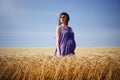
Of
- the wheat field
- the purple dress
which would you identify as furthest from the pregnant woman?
the wheat field

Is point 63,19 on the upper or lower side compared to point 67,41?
upper

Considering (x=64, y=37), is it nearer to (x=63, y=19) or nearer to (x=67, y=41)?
(x=67, y=41)

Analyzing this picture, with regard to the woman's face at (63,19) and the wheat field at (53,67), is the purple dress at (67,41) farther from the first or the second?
the wheat field at (53,67)

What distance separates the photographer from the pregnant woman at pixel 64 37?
2.93 meters

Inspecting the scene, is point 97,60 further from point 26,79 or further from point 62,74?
point 26,79

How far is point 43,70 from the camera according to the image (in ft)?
7.89

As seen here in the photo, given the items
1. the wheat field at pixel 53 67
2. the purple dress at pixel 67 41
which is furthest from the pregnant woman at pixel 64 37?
the wheat field at pixel 53 67

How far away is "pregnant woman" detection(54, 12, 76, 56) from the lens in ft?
9.60

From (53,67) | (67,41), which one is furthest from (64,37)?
(53,67)

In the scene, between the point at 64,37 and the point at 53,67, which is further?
the point at 64,37

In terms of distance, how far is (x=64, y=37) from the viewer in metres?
2.97

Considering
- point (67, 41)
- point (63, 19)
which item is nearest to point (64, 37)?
point (67, 41)

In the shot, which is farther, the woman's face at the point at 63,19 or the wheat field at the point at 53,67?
the woman's face at the point at 63,19

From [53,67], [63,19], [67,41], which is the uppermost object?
[63,19]
